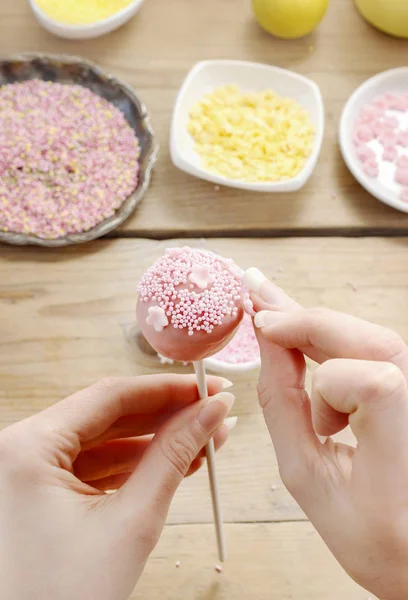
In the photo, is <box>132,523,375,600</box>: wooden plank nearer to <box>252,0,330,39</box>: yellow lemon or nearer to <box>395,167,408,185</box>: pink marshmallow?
<box>395,167,408,185</box>: pink marshmallow

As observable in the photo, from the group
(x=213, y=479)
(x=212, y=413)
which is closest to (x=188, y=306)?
(x=212, y=413)

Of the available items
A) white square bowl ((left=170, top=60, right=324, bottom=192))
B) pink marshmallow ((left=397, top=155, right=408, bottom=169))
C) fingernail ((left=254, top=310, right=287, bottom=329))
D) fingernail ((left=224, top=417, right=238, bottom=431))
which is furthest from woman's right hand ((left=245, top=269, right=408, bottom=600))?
pink marshmallow ((left=397, top=155, right=408, bottom=169))

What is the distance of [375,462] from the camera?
0.47 metres

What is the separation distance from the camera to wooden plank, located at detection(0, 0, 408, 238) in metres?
1.00

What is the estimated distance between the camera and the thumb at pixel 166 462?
22.1 inches

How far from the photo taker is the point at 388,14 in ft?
3.78

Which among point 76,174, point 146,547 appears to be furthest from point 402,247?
point 146,547

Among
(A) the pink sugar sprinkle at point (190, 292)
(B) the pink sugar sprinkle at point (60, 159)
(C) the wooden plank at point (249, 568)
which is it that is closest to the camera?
(A) the pink sugar sprinkle at point (190, 292)

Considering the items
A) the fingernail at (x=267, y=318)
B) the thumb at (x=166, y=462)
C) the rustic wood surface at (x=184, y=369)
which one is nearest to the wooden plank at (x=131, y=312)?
the rustic wood surface at (x=184, y=369)

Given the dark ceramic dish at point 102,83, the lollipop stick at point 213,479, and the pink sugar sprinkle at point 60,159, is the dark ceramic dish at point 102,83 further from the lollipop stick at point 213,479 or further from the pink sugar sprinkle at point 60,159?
the lollipop stick at point 213,479

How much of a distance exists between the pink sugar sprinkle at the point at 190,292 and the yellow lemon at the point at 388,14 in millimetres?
778

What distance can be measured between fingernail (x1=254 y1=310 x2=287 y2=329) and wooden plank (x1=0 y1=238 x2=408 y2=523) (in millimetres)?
318

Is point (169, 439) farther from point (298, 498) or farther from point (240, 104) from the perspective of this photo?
point (240, 104)

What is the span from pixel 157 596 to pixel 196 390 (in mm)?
260
